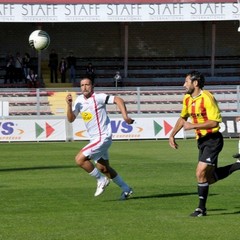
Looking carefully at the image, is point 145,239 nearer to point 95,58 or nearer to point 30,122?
point 30,122

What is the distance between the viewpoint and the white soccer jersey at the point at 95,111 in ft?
49.4

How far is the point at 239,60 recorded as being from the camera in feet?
162

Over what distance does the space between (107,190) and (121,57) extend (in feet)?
107

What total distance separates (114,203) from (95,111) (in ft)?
5.05

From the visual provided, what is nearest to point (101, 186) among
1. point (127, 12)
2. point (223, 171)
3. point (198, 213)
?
point (223, 171)

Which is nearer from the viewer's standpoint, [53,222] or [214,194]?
[53,222]

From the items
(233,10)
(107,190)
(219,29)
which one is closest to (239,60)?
(219,29)

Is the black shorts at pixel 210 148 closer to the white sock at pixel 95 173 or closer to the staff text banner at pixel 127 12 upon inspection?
the white sock at pixel 95 173

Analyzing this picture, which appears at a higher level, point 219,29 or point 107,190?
point 219,29

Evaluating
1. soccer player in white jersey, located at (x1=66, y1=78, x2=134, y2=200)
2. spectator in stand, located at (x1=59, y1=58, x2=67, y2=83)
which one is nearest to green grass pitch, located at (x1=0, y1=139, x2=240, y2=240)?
soccer player in white jersey, located at (x1=66, y1=78, x2=134, y2=200)

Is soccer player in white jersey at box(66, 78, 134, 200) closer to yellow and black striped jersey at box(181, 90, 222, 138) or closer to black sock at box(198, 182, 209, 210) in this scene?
yellow and black striped jersey at box(181, 90, 222, 138)

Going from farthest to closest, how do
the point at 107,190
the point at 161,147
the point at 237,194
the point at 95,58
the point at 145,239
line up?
1. the point at 95,58
2. the point at 161,147
3. the point at 107,190
4. the point at 237,194
5. the point at 145,239

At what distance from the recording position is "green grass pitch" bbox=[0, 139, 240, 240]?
456 inches

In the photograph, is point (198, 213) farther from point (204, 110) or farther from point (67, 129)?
point (67, 129)
